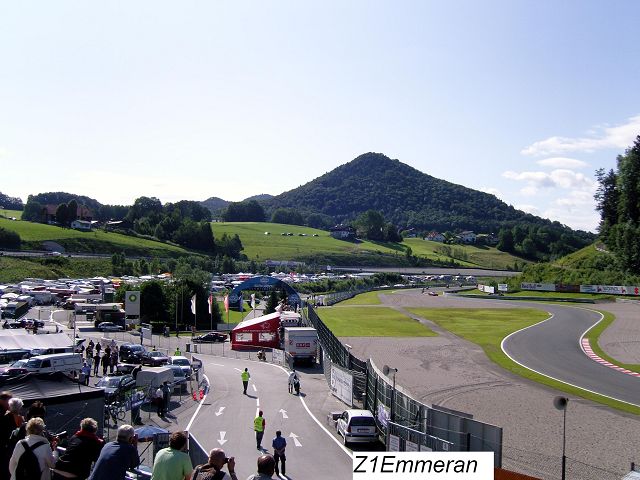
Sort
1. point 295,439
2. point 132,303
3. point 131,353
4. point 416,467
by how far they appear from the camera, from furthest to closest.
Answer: point 132,303, point 131,353, point 295,439, point 416,467

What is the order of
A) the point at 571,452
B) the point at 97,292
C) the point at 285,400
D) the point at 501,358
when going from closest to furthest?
the point at 571,452
the point at 285,400
the point at 501,358
the point at 97,292

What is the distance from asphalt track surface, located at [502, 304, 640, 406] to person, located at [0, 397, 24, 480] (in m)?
26.7

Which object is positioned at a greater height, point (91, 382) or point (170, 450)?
point (170, 450)

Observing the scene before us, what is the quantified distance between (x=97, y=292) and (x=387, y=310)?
35.2 meters

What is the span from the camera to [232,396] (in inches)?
1129

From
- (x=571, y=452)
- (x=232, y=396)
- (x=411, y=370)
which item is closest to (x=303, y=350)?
(x=411, y=370)

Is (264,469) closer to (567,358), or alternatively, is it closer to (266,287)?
(567,358)

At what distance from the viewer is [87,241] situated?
13225cm

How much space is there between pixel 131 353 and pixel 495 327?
35727 millimetres

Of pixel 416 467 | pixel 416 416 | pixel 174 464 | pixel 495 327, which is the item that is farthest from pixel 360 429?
pixel 495 327

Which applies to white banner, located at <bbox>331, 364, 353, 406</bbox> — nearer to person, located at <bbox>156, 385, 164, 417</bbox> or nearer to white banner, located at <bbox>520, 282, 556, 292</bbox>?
person, located at <bbox>156, 385, 164, 417</bbox>

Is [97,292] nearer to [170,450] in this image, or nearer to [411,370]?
[411,370]

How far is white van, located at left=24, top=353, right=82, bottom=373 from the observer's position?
2750cm

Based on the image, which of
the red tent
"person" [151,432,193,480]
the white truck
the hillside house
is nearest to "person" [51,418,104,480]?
"person" [151,432,193,480]
